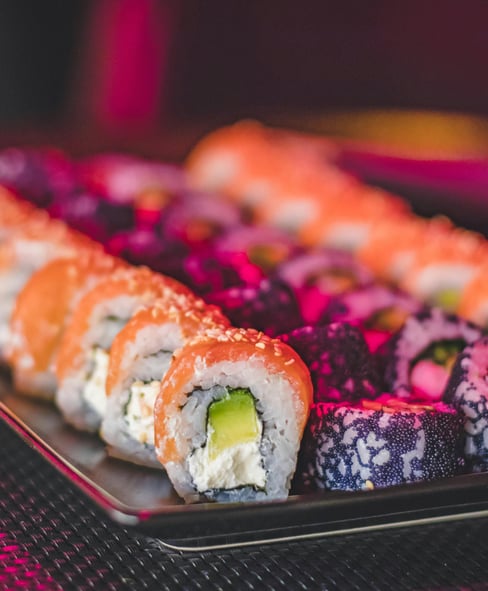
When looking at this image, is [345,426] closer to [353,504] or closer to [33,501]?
[353,504]

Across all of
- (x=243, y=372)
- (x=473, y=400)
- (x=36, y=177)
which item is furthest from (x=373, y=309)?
(x=36, y=177)

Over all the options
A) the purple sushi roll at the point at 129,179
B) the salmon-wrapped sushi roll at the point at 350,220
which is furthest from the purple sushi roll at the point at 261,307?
the purple sushi roll at the point at 129,179

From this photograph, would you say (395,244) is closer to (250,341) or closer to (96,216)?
(96,216)

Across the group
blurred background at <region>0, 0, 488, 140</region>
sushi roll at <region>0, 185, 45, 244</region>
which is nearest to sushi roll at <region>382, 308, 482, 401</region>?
sushi roll at <region>0, 185, 45, 244</region>

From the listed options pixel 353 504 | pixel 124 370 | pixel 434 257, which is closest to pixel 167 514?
pixel 353 504

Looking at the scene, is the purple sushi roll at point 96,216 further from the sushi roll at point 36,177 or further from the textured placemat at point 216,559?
the textured placemat at point 216,559
